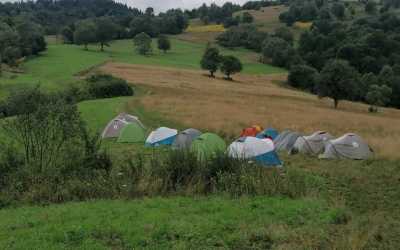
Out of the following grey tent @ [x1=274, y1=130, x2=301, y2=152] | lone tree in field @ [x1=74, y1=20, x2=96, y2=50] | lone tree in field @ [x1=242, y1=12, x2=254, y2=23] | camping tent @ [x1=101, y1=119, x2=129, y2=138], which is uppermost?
lone tree in field @ [x1=242, y1=12, x2=254, y2=23]

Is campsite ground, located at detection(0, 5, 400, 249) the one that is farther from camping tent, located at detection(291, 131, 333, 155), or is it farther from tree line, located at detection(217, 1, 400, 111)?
tree line, located at detection(217, 1, 400, 111)

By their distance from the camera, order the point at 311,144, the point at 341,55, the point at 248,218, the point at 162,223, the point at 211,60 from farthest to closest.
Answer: the point at 341,55 < the point at 211,60 < the point at 311,144 < the point at 248,218 < the point at 162,223

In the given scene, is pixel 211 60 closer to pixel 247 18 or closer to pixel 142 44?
pixel 142 44

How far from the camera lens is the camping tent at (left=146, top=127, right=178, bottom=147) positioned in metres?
25.9

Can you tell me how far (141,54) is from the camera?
335 feet

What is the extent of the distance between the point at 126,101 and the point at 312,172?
30.2 m

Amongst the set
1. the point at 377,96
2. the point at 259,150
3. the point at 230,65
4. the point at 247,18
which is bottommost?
the point at 377,96

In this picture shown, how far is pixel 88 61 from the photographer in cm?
8112

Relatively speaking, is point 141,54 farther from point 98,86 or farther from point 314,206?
point 314,206

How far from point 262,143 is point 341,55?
75.8 m

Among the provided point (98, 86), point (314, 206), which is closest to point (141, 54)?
point (98, 86)

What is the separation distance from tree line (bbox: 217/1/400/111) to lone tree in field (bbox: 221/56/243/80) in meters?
10.9

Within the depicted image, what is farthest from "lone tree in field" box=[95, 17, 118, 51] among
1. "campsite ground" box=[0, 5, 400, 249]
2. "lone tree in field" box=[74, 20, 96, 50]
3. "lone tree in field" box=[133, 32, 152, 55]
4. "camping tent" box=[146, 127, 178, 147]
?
"campsite ground" box=[0, 5, 400, 249]

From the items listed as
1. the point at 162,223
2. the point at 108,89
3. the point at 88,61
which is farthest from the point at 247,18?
the point at 162,223
